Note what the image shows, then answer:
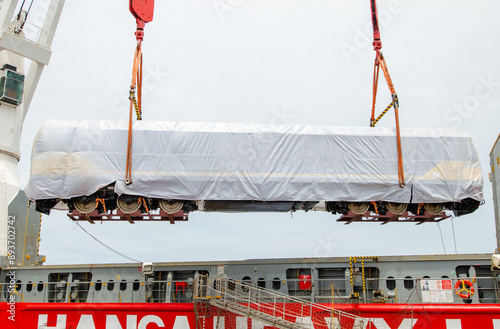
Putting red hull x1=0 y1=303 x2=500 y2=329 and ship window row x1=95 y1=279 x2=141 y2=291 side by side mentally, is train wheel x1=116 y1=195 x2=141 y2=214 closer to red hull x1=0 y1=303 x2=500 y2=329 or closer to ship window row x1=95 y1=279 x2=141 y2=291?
red hull x1=0 y1=303 x2=500 y2=329

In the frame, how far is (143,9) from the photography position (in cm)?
1656

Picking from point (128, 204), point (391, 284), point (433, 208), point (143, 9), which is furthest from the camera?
point (143, 9)

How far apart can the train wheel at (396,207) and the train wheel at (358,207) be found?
2.25 feet

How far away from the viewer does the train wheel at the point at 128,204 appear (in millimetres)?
14023

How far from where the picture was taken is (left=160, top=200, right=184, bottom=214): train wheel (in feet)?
46.5

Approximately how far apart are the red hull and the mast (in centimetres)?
542

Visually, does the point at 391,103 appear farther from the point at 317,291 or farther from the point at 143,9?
the point at 143,9

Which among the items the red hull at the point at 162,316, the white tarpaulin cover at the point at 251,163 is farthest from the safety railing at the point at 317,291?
the white tarpaulin cover at the point at 251,163

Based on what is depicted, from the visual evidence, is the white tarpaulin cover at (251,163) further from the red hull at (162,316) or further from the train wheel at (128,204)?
the red hull at (162,316)

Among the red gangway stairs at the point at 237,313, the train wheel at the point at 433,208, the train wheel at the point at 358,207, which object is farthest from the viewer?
the train wheel at the point at 433,208

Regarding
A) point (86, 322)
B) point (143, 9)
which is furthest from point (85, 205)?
point (143, 9)

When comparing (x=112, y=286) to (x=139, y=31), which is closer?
(x=139, y=31)

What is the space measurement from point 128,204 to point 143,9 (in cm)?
734

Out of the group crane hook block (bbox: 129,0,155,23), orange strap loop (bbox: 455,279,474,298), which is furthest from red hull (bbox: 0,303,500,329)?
crane hook block (bbox: 129,0,155,23)
